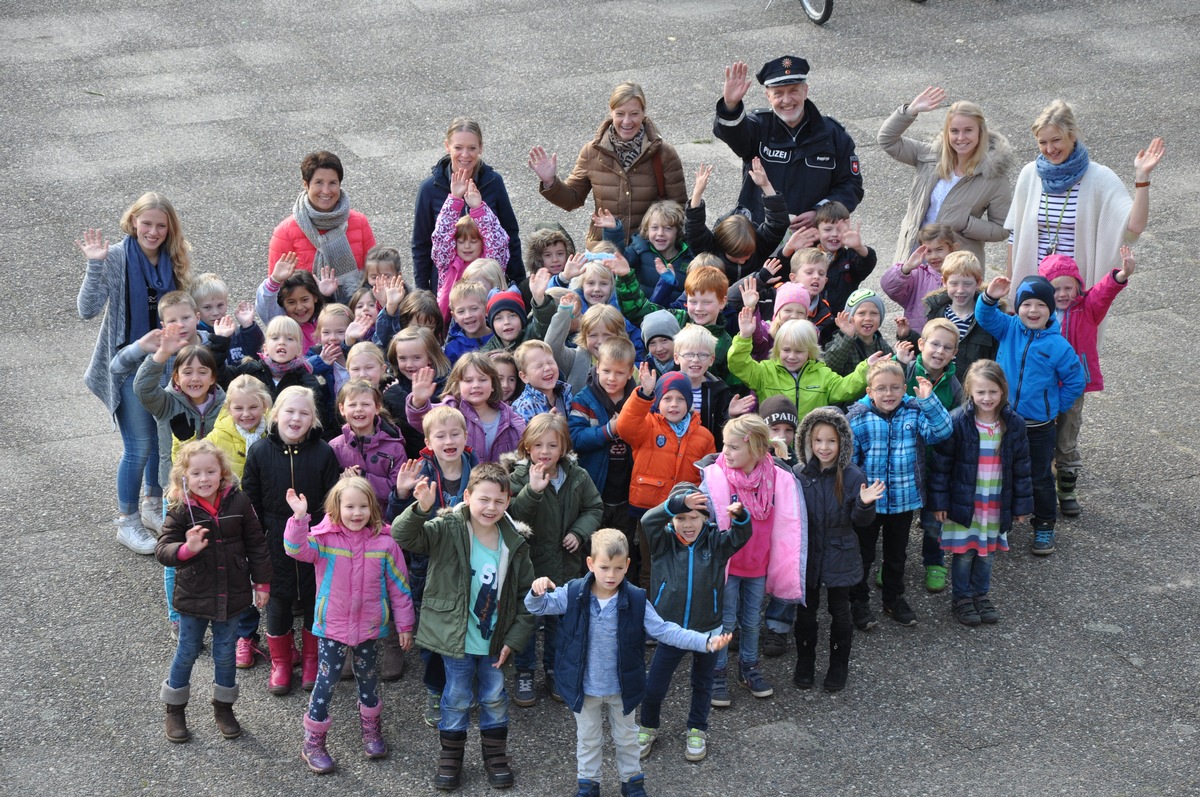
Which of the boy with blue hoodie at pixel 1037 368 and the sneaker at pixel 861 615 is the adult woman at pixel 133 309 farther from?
the boy with blue hoodie at pixel 1037 368

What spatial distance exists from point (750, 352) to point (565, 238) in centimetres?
167

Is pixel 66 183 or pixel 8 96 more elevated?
pixel 8 96

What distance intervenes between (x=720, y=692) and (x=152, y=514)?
354 centimetres

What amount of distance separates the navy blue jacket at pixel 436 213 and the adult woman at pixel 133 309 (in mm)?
1571

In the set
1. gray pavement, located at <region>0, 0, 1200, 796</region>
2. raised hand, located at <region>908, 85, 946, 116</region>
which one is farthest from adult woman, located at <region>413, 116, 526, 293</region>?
raised hand, located at <region>908, 85, 946, 116</region>

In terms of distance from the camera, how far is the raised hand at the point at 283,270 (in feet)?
26.7

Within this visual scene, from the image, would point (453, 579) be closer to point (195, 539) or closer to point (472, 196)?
point (195, 539)

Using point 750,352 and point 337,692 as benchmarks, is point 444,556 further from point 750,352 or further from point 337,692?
point 750,352

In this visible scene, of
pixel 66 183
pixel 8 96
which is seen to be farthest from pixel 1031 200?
pixel 8 96

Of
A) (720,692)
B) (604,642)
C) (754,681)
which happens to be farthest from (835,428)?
(604,642)

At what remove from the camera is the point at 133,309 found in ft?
26.2

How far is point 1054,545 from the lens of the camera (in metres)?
7.96

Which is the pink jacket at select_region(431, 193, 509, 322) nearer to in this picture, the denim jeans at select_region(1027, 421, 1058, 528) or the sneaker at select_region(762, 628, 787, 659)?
the sneaker at select_region(762, 628, 787, 659)

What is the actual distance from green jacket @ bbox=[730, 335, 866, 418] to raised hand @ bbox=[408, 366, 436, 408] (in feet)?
5.61
